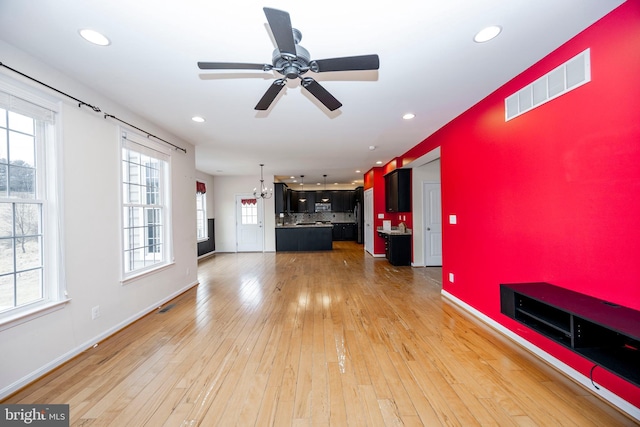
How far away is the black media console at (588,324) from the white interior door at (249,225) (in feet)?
24.5

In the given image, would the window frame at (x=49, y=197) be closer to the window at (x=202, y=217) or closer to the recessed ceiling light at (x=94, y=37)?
the recessed ceiling light at (x=94, y=37)

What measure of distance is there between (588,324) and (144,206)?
4.54 metres

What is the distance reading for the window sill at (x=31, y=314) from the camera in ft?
5.92

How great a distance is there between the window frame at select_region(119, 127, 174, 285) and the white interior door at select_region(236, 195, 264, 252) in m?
4.65

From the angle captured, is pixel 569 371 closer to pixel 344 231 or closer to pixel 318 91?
pixel 318 91

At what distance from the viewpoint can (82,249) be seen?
2.43 m

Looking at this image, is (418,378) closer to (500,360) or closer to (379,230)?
(500,360)

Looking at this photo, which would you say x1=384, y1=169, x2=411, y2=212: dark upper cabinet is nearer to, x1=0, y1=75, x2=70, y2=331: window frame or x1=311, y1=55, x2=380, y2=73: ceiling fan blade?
x1=311, y1=55, x2=380, y2=73: ceiling fan blade

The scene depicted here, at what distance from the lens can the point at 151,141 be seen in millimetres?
3465

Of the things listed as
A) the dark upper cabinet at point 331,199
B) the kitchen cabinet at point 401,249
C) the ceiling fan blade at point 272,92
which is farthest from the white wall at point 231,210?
the ceiling fan blade at point 272,92

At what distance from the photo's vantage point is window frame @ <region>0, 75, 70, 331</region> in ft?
6.86

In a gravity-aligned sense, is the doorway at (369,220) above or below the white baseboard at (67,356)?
above

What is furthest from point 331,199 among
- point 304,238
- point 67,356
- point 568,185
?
point 67,356

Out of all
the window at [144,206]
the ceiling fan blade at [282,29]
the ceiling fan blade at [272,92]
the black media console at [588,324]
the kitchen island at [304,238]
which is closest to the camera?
the ceiling fan blade at [282,29]
